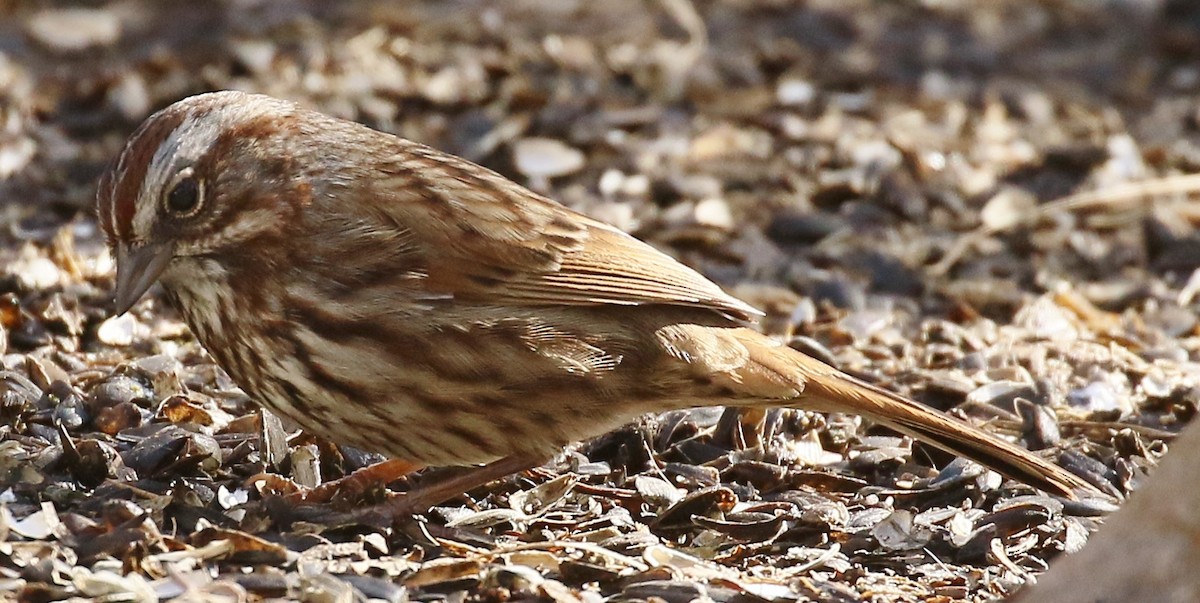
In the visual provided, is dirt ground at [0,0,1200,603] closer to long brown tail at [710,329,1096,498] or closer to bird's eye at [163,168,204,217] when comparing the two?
long brown tail at [710,329,1096,498]

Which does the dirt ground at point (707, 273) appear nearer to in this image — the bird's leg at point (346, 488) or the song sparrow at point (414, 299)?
the bird's leg at point (346, 488)

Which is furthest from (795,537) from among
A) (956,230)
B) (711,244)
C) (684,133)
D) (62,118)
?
(62,118)

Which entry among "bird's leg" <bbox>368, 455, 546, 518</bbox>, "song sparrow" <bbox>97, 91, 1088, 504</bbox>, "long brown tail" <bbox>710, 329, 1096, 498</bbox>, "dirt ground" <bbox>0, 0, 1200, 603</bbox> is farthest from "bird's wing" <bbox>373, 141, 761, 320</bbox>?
"dirt ground" <bbox>0, 0, 1200, 603</bbox>

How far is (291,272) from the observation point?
15.3 feet

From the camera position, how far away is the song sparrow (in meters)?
4.62

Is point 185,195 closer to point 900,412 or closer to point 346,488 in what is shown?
point 346,488

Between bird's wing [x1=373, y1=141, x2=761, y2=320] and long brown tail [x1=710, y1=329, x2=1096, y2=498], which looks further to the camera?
long brown tail [x1=710, y1=329, x2=1096, y2=498]

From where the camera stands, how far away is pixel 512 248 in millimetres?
4895

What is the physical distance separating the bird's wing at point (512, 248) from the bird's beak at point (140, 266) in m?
0.64

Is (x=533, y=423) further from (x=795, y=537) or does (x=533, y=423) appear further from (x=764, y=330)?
(x=764, y=330)

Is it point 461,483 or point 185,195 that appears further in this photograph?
point 461,483

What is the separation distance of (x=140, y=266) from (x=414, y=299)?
2.49ft

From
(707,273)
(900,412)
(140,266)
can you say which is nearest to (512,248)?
(140,266)

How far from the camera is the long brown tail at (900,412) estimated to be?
5.07 metres
